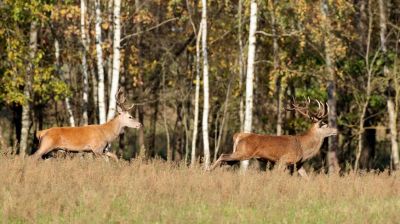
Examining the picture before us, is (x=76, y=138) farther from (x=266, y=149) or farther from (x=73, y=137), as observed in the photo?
(x=266, y=149)

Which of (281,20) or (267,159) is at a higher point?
(281,20)

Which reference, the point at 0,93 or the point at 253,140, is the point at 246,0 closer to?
the point at 0,93

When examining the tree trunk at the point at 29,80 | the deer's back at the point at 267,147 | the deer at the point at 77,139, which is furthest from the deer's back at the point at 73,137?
the tree trunk at the point at 29,80

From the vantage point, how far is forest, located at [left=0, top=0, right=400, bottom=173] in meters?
24.7

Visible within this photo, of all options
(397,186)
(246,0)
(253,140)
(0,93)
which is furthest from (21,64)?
(397,186)

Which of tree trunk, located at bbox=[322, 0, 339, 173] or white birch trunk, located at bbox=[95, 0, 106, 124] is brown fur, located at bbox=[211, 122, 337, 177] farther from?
white birch trunk, located at bbox=[95, 0, 106, 124]

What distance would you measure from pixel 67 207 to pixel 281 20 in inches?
583

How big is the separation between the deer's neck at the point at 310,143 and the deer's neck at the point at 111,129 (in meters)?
3.89

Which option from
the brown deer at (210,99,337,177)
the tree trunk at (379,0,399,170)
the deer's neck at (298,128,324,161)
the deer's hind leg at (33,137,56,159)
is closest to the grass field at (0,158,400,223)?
the brown deer at (210,99,337,177)

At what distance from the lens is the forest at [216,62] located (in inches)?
971

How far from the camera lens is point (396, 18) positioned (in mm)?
29688

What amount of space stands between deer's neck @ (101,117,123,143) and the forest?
2.41m

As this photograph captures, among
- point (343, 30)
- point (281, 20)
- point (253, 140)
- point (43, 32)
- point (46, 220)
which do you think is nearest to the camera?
point (46, 220)

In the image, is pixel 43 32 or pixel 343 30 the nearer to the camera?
pixel 343 30
